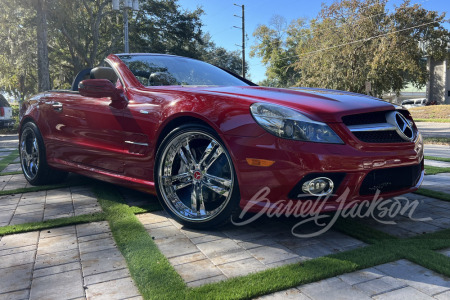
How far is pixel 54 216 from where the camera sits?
11.1 feet

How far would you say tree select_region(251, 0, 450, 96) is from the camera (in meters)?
24.2

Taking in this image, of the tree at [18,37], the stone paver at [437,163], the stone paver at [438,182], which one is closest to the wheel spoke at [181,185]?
the stone paver at [438,182]

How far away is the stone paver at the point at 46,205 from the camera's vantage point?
11.1 feet

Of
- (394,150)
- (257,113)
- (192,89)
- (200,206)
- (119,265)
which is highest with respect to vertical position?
(192,89)

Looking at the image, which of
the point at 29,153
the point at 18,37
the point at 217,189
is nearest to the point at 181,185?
the point at 217,189

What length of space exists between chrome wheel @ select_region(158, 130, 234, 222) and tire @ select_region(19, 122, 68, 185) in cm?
218

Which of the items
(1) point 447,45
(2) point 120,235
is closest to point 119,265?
(2) point 120,235

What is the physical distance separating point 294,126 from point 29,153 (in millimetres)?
3787

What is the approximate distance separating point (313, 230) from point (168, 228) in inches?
44.7

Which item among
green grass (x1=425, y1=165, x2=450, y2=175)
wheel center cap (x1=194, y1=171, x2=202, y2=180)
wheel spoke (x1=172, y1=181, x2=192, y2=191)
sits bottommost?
green grass (x1=425, y1=165, x2=450, y2=175)

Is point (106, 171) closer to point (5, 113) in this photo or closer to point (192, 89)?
point (192, 89)

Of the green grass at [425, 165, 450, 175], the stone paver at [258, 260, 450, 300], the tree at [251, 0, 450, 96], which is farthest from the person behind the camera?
the tree at [251, 0, 450, 96]

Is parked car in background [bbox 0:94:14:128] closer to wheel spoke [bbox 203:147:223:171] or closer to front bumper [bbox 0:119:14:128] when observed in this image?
front bumper [bbox 0:119:14:128]

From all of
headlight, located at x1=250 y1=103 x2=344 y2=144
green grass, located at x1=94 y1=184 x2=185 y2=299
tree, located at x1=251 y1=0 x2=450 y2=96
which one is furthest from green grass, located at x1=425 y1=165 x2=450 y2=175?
tree, located at x1=251 y1=0 x2=450 y2=96
